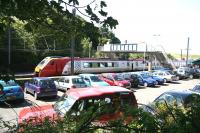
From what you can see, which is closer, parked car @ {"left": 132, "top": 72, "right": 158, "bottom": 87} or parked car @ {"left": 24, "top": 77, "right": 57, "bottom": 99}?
parked car @ {"left": 24, "top": 77, "right": 57, "bottom": 99}

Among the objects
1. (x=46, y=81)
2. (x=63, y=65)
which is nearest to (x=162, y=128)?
(x=46, y=81)

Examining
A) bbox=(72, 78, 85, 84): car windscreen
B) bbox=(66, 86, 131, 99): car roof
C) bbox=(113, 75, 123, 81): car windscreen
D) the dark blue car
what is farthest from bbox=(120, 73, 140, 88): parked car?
bbox=(66, 86, 131, 99): car roof

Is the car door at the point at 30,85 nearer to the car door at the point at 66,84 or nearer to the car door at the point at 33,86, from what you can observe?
the car door at the point at 33,86

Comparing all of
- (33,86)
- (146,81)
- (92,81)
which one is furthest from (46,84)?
(146,81)

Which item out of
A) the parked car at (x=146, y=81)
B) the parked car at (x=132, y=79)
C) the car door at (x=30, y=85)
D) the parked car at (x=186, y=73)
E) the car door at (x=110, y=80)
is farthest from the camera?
the parked car at (x=186, y=73)

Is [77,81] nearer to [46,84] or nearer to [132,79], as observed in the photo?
[46,84]

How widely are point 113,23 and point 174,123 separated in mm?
1973

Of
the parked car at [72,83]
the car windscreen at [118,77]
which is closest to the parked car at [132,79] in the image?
the car windscreen at [118,77]

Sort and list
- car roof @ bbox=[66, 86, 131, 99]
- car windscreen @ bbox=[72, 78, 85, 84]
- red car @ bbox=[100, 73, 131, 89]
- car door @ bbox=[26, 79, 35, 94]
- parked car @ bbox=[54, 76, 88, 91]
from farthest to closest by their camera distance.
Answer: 1. red car @ bbox=[100, 73, 131, 89]
2. car windscreen @ bbox=[72, 78, 85, 84]
3. parked car @ bbox=[54, 76, 88, 91]
4. car door @ bbox=[26, 79, 35, 94]
5. car roof @ bbox=[66, 86, 131, 99]

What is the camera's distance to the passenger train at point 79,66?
38.4m

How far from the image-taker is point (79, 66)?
41.2 meters

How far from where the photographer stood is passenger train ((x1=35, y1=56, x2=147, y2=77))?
1512 inches

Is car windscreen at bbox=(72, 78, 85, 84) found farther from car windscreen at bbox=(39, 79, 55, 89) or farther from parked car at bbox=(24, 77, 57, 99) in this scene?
car windscreen at bbox=(39, 79, 55, 89)

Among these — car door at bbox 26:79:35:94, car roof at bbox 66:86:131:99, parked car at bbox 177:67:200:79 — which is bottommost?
parked car at bbox 177:67:200:79
